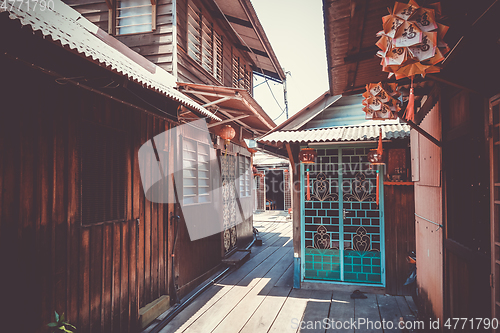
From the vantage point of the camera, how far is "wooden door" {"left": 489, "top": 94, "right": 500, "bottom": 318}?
2.64m

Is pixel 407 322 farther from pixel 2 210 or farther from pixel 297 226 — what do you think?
pixel 2 210

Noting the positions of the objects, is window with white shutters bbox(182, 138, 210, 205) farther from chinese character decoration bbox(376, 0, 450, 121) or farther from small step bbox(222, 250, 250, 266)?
chinese character decoration bbox(376, 0, 450, 121)

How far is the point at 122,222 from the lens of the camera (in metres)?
4.79

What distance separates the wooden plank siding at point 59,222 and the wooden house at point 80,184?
0.04 ft

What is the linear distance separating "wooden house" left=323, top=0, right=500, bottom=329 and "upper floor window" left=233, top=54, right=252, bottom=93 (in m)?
7.67

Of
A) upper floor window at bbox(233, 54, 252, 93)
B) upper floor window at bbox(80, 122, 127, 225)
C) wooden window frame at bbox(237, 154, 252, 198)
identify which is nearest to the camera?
upper floor window at bbox(80, 122, 127, 225)

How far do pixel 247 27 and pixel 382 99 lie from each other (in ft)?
23.8

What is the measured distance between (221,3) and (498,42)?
813 cm

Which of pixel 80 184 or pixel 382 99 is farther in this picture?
pixel 382 99

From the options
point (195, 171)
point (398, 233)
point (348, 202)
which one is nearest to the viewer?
point (398, 233)

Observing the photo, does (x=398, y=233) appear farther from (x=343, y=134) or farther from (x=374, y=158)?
(x=343, y=134)

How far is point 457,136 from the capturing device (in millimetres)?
3496

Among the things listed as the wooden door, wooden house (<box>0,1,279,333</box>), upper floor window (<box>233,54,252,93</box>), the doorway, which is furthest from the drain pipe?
the doorway

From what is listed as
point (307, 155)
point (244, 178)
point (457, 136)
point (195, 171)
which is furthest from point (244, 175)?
point (457, 136)
